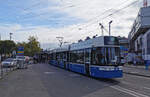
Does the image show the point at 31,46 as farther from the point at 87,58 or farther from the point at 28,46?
the point at 87,58

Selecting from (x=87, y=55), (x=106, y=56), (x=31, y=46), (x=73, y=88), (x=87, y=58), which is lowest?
(x=73, y=88)

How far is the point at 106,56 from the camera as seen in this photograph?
1692cm

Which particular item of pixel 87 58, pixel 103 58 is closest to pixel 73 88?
pixel 103 58

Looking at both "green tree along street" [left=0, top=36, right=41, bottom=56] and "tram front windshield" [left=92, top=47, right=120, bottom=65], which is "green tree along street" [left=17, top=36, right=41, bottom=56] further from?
"tram front windshield" [left=92, top=47, right=120, bottom=65]

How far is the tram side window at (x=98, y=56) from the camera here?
670 inches

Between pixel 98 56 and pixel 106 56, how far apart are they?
2.28 ft

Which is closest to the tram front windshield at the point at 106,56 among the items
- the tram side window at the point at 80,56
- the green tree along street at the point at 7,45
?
the tram side window at the point at 80,56

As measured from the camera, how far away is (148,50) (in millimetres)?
57312

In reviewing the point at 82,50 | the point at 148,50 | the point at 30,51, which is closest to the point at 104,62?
the point at 82,50

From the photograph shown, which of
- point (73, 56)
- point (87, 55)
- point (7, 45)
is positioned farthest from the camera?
point (7, 45)

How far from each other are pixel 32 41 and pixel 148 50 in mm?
55055

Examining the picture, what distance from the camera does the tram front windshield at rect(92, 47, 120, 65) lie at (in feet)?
55.1

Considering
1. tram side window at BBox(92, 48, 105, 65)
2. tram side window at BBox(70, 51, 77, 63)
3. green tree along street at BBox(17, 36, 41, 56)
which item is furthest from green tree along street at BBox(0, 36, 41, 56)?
tram side window at BBox(92, 48, 105, 65)

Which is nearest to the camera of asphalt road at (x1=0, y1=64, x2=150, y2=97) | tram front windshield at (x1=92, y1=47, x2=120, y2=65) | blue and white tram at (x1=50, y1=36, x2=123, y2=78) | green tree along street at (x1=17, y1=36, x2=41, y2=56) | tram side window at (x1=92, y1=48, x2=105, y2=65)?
asphalt road at (x1=0, y1=64, x2=150, y2=97)
